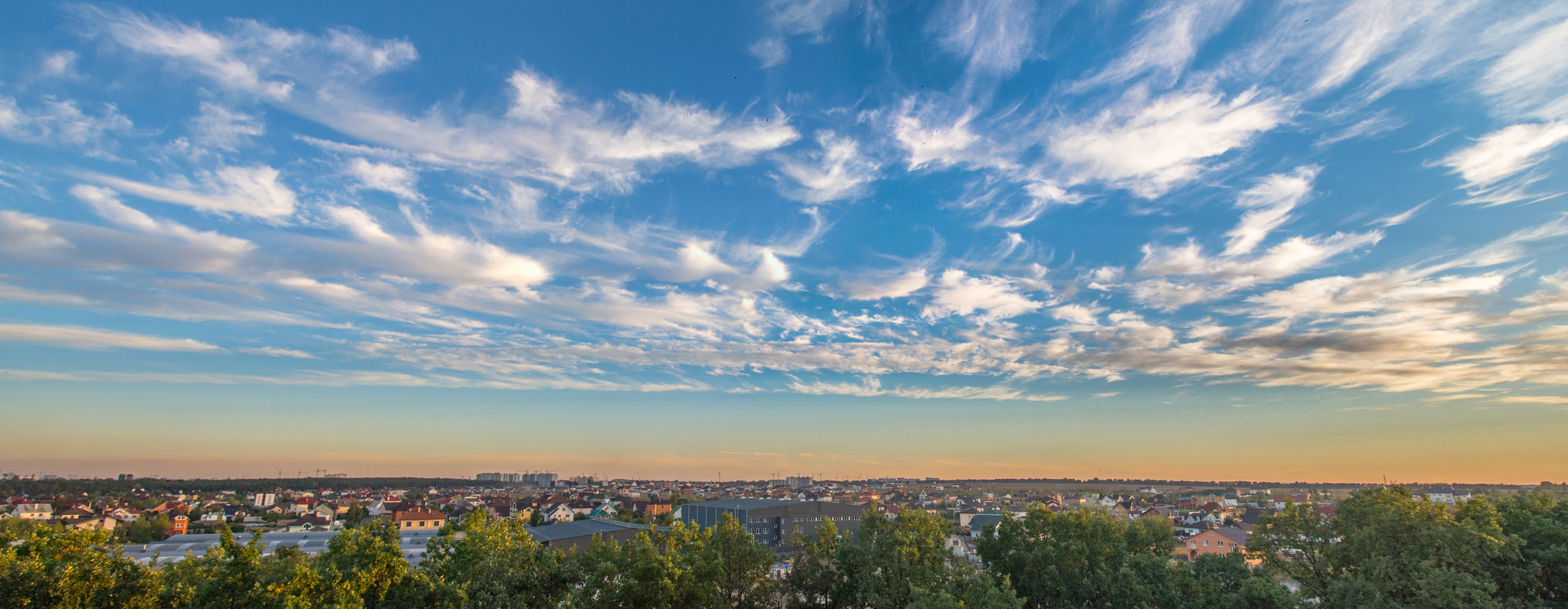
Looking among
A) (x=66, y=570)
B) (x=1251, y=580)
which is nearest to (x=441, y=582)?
(x=66, y=570)

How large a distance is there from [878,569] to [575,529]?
173ft

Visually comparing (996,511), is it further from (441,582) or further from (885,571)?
(441,582)

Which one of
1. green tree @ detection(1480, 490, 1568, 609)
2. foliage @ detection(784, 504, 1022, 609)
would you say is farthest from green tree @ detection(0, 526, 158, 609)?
green tree @ detection(1480, 490, 1568, 609)

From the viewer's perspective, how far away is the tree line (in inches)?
759

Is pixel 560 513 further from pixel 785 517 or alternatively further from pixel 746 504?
pixel 785 517

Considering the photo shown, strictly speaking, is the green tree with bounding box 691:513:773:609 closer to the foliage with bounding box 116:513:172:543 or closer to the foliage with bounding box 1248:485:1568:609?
the foliage with bounding box 1248:485:1568:609

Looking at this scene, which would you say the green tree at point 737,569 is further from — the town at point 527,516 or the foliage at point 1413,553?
the foliage at point 1413,553

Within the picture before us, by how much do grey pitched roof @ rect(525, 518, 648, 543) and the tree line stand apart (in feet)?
143

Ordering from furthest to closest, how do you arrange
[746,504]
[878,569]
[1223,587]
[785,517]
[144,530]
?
1. [746,504]
2. [785,517]
3. [144,530]
4. [878,569]
5. [1223,587]

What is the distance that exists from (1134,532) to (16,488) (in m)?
203

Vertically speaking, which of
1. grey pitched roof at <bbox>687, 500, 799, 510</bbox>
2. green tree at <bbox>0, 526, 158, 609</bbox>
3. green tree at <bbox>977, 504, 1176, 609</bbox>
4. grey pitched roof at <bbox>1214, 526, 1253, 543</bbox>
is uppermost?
green tree at <bbox>0, 526, 158, 609</bbox>

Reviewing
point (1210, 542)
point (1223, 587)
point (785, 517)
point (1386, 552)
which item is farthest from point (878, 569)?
point (785, 517)

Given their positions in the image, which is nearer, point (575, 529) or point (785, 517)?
point (575, 529)

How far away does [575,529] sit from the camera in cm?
7544
